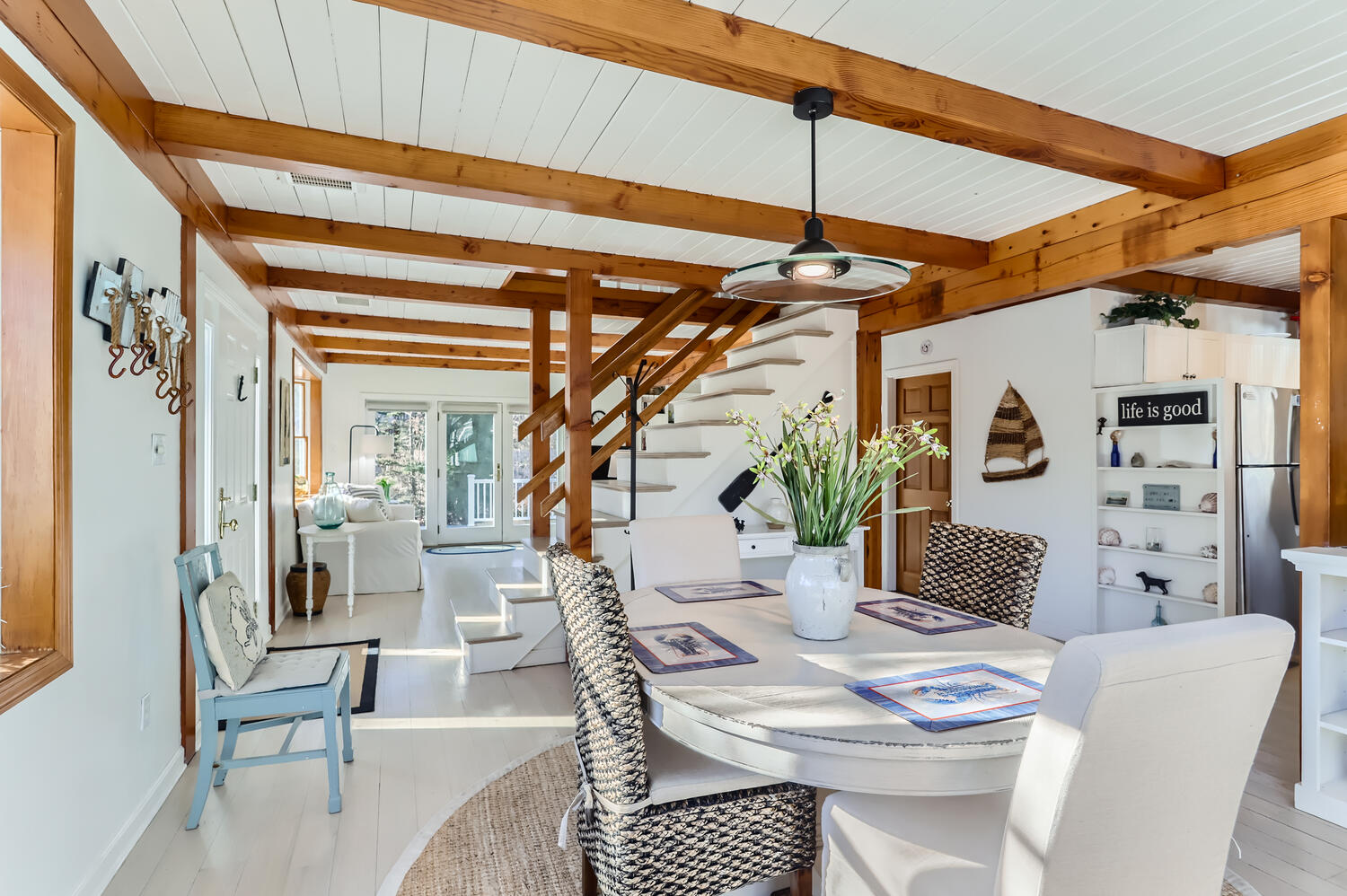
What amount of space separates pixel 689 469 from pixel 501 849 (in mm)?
2838

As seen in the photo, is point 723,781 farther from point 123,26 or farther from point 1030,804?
point 123,26

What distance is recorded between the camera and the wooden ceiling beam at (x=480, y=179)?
8.25 ft

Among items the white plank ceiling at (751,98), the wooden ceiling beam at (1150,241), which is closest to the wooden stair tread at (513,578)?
the white plank ceiling at (751,98)

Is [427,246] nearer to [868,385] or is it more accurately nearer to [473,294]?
[473,294]

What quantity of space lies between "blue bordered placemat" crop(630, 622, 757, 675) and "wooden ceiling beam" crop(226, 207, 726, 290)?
8.76 feet

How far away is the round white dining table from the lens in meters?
1.34

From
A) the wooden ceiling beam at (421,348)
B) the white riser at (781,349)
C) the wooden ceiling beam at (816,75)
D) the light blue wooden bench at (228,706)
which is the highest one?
the wooden ceiling beam at (421,348)

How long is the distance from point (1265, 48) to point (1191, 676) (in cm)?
210

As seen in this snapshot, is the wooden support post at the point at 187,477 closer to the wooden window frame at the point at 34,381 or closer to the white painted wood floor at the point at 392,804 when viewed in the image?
the white painted wood floor at the point at 392,804

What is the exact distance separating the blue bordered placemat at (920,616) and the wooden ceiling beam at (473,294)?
11.2ft

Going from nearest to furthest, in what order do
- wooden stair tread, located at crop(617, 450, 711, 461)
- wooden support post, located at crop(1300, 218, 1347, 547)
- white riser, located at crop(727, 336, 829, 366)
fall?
1. wooden support post, located at crop(1300, 218, 1347, 547)
2. wooden stair tread, located at crop(617, 450, 711, 461)
3. white riser, located at crop(727, 336, 829, 366)

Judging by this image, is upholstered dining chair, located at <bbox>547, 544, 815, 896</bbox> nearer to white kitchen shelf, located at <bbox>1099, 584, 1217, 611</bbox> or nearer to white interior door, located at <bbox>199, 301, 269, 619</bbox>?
white interior door, located at <bbox>199, 301, 269, 619</bbox>

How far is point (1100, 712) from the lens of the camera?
99 centimetres

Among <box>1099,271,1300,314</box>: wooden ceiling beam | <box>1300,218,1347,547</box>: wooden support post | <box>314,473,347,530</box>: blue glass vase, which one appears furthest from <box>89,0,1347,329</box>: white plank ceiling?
<box>314,473,347,530</box>: blue glass vase
